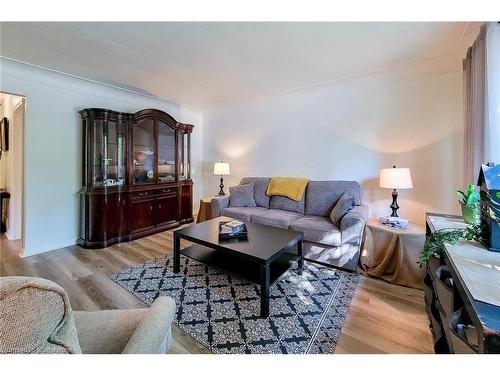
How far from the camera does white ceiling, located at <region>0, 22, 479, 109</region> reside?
1.84 m

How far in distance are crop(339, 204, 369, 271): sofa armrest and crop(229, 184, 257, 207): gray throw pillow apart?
1.50 meters

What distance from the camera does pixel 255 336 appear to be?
1.48 m

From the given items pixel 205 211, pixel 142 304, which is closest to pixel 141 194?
pixel 205 211

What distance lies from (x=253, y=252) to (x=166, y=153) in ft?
9.04

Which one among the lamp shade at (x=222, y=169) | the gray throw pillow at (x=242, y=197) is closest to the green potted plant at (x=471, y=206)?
the gray throw pillow at (x=242, y=197)

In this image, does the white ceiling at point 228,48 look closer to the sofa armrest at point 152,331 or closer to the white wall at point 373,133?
the white wall at point 373,133

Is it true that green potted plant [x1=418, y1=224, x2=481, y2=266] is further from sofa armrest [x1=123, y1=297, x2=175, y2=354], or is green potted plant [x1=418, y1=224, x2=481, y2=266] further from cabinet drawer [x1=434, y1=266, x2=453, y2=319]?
sofa armrest [x1=123, y1=297, x2=175, y2=354]

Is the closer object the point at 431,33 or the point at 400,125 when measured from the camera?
the point at 431,33

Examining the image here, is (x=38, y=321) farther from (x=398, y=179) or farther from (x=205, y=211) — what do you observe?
(x=205, y=211)
